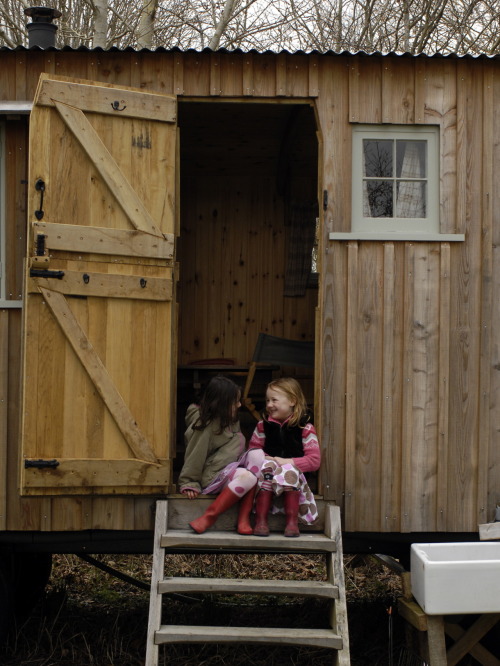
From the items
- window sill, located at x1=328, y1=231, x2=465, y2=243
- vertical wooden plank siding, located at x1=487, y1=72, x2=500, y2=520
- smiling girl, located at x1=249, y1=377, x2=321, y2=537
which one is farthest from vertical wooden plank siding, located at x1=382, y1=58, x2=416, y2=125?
smiling girl, located at x1=249, y1=377, x2=321, y2=537

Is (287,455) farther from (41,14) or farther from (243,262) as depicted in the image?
(243,262)

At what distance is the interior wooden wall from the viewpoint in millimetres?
4926

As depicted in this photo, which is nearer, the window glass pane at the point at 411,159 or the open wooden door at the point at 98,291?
the open wooden door at the point at 98,291

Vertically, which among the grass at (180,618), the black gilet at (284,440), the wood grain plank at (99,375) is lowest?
the grass at (180,618)

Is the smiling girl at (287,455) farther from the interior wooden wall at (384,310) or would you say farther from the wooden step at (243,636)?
the wooden step at (243,636)

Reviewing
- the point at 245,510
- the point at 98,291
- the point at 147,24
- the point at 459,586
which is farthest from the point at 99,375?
the point at 147,24

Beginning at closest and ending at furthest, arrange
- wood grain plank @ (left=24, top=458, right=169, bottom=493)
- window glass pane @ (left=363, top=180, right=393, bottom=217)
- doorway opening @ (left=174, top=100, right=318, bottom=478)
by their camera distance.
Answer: wood grain plank @ (left=24, top=458, right=169, bottom=493) < window glass pane @ (left=363, top=180, right=393, bottom=217) < doorway opening @ (left=174, top=100, right=318, bottom=478)

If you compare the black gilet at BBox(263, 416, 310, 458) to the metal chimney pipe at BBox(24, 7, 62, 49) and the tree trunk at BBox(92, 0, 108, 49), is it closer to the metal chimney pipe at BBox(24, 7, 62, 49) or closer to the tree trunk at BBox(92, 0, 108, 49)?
the metal chimney pipe at BBox(24, 7, 62, 49)

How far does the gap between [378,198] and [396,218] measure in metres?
0.17

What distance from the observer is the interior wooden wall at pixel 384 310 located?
4926mm

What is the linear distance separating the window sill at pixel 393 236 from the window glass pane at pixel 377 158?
0.38 metres

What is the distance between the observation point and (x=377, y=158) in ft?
16.5

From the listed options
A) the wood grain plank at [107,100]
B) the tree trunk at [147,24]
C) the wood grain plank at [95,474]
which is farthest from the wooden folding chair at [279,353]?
the tree trunk at [147,24]

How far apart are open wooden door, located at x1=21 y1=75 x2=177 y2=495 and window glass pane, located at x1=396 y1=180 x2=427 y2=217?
141 centimetres
